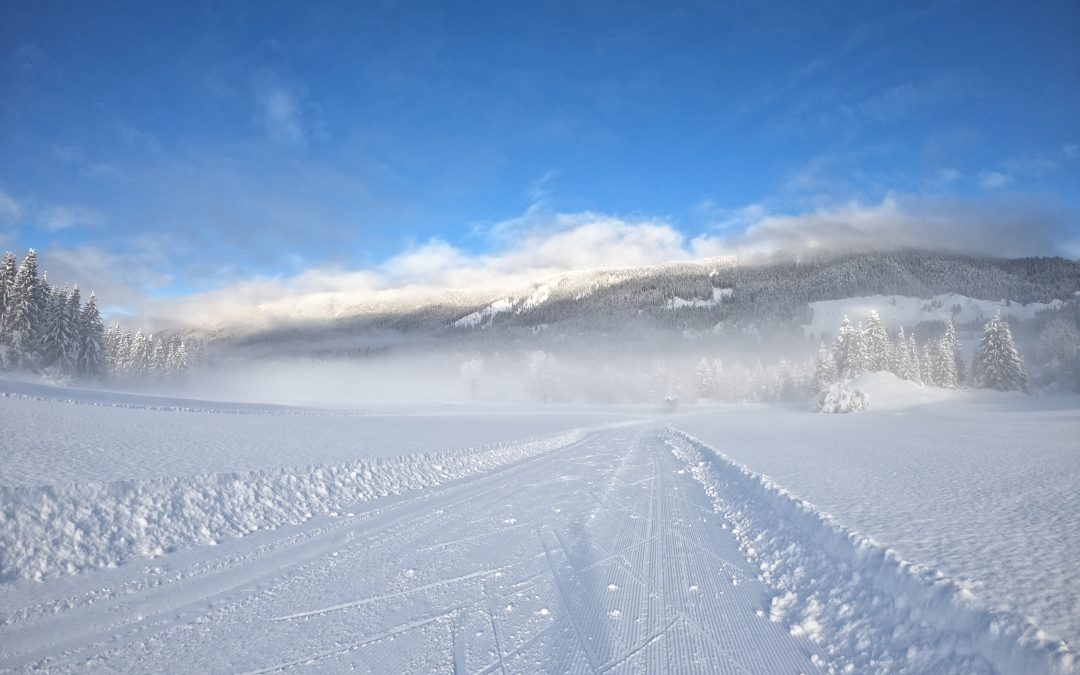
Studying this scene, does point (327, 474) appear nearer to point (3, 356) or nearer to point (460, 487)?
point (460, 487)

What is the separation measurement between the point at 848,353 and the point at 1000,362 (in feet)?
49.2

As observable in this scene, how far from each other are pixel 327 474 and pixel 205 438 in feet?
20.5

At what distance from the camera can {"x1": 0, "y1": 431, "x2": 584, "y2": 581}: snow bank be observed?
6574mm

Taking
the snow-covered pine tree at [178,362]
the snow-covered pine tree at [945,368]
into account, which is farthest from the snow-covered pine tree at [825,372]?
the snow-covered pine tree at [178,362]

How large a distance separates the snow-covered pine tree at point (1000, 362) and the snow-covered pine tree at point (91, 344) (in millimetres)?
99381

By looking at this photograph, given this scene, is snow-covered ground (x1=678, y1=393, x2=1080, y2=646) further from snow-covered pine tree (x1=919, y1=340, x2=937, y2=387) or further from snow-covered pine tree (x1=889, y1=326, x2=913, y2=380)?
snow-covered pine tree (x1=919, y1=340, x2=937, y2=387)

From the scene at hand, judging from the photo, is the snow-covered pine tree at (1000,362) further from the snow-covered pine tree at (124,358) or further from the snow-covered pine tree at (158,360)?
the snow-covered pine tree at (158,360)

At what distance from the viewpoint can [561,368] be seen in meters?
122

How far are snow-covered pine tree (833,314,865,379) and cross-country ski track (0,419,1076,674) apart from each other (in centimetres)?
6460

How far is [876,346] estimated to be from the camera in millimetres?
62219

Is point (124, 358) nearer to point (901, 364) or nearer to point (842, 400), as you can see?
point (842, 400)

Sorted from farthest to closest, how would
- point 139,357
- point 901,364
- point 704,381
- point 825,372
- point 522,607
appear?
1. point 704,381
2. point 139,357
3. point 825,372
4. point 901,364
5. point 522,607

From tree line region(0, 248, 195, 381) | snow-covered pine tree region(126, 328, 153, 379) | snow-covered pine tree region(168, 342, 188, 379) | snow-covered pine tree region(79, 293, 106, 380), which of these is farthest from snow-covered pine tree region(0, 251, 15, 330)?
snow-covered pine tree region(168, 342, 188, 379)

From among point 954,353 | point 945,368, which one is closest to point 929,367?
point 945,368
